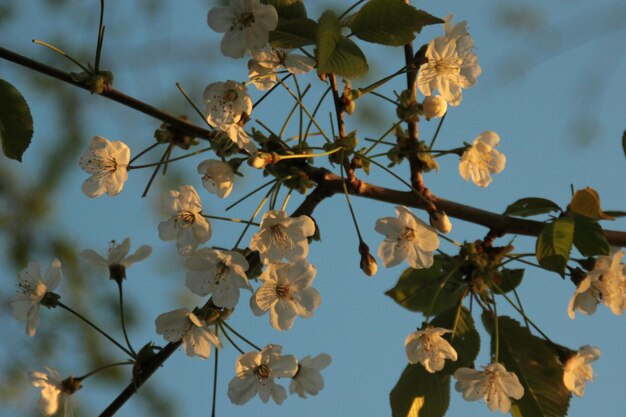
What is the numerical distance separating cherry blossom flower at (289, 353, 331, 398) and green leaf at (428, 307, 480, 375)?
0.25 meters

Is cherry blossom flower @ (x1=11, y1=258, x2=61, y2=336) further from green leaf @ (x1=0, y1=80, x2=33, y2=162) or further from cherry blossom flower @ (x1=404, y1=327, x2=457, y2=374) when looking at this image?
cherry blossom flower @ (x1=404, y1=327, x2=457, y2=374)

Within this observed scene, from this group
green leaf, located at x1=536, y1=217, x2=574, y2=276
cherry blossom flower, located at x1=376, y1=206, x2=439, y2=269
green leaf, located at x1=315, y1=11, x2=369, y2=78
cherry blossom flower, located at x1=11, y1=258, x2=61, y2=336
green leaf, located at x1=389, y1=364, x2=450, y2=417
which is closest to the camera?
green leaf, located at x1=315, y1=11, x2=369, y2=78

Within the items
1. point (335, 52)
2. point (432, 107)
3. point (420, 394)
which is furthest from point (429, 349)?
point (335, 52)

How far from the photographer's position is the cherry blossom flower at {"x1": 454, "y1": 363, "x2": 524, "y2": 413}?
1.42 m

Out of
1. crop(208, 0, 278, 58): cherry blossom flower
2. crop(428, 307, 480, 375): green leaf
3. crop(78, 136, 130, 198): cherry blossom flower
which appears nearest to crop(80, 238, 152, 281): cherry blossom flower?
crop(78, 136, 130, 198): cherry blossom flower

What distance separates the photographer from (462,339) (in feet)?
5.01

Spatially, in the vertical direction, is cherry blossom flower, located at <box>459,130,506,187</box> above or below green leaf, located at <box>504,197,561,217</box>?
above

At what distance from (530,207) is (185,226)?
2.09 ft

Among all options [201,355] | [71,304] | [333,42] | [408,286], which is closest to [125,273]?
[201,355]

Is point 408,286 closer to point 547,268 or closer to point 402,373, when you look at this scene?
point 402,373

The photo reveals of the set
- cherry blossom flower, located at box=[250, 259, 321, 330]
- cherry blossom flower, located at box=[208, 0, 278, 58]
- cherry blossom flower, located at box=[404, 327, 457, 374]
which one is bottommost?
cherry blossom flower, located at box=[404, 327, 457, 374]

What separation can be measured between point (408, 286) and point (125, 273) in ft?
2.12

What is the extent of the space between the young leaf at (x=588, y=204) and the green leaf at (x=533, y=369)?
0.32 m

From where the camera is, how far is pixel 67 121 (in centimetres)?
325
